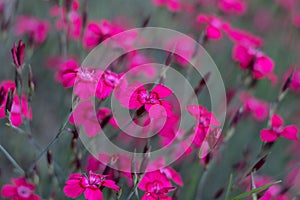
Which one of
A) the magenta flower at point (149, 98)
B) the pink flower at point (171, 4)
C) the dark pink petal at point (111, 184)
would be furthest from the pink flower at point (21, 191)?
the pink flower at point (171, 4)

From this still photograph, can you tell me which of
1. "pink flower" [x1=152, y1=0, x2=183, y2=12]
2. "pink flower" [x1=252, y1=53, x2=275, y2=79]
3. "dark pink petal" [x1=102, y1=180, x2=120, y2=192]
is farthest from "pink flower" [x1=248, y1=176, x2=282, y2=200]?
"pink flower" [x1=152, y1=0, x2=183, y2=12]

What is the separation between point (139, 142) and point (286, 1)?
66.4 inches

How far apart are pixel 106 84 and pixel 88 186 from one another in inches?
11.6

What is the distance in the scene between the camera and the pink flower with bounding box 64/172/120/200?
1117mm

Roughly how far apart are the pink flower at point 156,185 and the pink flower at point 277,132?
33 cm

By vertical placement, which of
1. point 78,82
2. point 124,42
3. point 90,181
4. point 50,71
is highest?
point 50,71

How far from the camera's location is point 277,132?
4.73ft

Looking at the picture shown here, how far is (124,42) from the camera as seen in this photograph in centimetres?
159

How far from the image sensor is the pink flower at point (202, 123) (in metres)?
1.30

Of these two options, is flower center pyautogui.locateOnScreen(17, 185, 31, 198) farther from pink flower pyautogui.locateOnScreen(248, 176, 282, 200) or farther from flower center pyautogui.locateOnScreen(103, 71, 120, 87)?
pink flower pyautogui.locateOnScreen(248, 176, 282, 200)

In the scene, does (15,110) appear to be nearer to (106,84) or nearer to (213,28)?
(106,84)

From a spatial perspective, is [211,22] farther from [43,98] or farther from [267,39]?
[267,39]

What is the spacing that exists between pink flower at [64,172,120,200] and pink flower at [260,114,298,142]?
50 cm

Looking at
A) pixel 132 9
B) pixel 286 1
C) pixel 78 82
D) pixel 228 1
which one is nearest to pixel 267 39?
pixel 286 1
